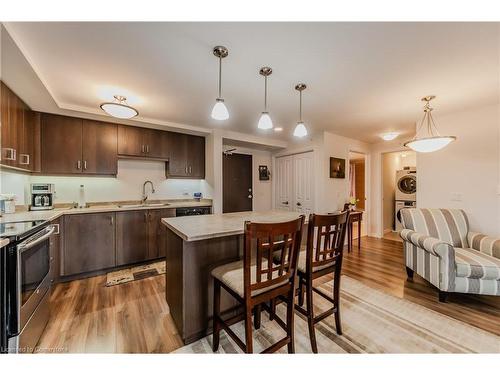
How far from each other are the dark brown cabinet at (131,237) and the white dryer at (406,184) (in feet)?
19.6

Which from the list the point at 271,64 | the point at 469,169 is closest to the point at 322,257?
the point at 271,64

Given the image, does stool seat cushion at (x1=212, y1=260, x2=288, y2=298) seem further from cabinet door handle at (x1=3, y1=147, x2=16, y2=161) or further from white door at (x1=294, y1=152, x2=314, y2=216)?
white door at (x1=294, y1=152, x2=314, y2=216)

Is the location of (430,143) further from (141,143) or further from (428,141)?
(141,143)

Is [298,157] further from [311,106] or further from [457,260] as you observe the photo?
[457,260]

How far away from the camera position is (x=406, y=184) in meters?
5.12

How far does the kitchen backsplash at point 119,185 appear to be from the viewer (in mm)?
2570

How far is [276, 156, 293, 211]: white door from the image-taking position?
4.74m

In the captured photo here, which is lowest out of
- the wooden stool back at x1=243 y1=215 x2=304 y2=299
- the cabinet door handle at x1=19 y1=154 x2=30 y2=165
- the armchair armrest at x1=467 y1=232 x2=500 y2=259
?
the armchair armrest at x1=467 y1=232 x2=500 y2=259

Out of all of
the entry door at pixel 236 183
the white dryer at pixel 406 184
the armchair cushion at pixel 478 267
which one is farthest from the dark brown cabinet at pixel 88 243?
the white dryer at pixel 406 184

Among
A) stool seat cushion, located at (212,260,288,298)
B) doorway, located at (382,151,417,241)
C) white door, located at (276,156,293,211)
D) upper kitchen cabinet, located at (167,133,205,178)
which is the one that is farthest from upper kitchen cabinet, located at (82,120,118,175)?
doorway, located at (382,151,417,241)

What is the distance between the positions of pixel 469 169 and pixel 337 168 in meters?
1.84

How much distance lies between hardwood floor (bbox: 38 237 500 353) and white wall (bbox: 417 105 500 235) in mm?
1155

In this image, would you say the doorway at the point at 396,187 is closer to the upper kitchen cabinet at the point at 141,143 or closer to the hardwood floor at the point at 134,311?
the hardwood floor at the point at 134,311
